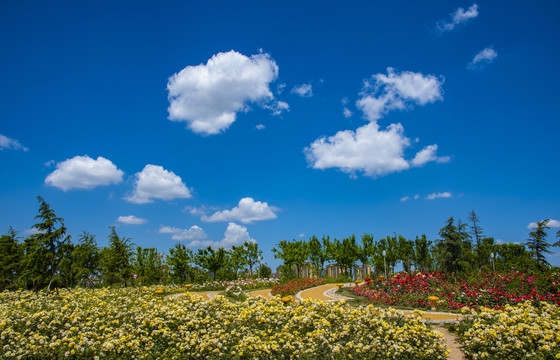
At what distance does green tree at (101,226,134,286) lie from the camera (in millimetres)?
22755

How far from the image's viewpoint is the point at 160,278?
1101 inches

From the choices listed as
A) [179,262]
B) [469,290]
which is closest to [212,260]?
[179,262]

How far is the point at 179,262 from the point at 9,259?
1169cm

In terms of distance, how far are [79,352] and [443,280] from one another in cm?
1444

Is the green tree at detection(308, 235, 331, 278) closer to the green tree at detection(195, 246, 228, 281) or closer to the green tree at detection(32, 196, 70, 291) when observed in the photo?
the green tree at detection(195, 246, 228, 281)

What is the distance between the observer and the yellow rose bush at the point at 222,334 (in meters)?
6.04

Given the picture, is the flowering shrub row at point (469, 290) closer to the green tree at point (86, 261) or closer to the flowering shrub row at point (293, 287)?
the flowering shrub row at point (293, 287)

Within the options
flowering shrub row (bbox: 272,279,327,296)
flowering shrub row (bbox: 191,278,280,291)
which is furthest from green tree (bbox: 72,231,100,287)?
flowering shrub row (bbox: 272,279,327,296)

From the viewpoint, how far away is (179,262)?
27719 mm

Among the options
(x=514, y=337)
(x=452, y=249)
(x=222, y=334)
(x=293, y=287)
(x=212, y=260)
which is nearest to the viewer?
(x=514, y=337)

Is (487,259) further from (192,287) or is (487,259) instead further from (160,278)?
(160,278)

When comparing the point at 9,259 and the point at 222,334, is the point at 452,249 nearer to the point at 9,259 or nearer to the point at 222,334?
the point at 222,334

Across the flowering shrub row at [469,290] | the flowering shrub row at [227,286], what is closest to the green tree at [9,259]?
the flowering shrub row at [227,286]

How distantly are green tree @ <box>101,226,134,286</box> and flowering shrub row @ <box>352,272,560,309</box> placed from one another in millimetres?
17061
